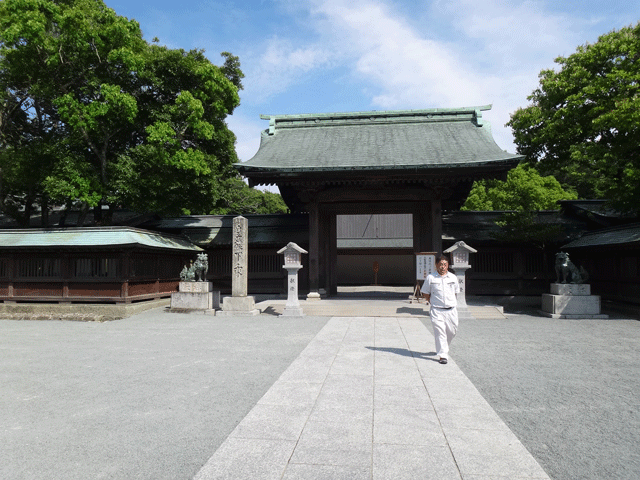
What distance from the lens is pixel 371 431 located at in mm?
3863

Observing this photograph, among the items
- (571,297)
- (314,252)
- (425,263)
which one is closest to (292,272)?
(314,252)

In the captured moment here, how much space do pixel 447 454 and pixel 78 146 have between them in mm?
18651

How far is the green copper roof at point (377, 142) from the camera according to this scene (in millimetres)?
15117

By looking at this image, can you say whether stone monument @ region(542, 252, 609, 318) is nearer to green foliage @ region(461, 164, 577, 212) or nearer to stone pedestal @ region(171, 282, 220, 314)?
green foliage @ region(461, 164, 577, 212)

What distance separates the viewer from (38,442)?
3768 mm

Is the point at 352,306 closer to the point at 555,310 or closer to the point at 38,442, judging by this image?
the point at 555,310

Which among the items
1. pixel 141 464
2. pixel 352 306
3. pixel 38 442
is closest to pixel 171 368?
pixel 38 442

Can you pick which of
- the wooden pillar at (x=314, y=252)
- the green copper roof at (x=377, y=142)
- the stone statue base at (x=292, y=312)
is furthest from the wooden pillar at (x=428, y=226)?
the stone statue base at (x=292, y=312)

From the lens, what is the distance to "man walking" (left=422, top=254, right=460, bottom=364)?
21.8 feet

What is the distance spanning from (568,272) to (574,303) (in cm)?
110

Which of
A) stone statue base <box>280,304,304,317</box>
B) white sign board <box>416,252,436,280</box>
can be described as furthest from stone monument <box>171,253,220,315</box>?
white sign board <box>416,252,436,280</box>

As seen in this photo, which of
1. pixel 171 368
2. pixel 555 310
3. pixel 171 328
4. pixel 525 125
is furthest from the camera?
pixel 525 125

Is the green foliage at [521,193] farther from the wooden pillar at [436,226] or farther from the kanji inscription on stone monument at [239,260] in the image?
the kanji inscription on stone monument at [239,260]

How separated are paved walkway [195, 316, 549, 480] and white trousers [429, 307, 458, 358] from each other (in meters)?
0.32
